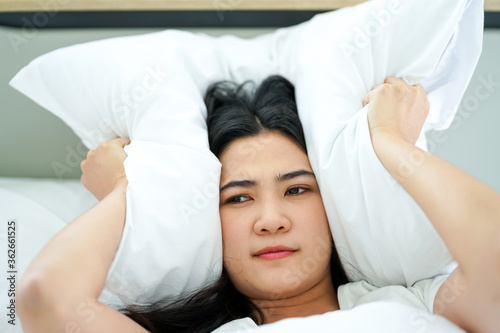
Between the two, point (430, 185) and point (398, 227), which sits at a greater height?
point (430, 185)

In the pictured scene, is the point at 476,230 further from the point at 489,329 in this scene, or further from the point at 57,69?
the point at 57,69

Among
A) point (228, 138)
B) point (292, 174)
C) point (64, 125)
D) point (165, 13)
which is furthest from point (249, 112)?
point (64, 125)

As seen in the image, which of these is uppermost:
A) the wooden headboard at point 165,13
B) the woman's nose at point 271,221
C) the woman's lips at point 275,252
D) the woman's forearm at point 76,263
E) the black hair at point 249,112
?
the wooden headboard at point 165,13

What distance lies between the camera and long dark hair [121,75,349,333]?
3.38 ft

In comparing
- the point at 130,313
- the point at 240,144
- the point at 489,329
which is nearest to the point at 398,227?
the point at 489,329

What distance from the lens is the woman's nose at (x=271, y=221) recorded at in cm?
99

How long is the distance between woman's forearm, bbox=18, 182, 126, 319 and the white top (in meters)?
0.28

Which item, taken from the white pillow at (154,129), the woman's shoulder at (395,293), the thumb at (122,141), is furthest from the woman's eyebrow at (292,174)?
the thumb at (122,141)

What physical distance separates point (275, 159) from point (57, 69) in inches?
24.2

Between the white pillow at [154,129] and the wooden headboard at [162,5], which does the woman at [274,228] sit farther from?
the wooden headboard at [162,5]

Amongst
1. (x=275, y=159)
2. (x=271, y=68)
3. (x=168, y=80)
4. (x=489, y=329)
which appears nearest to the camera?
(x=489, y=329)

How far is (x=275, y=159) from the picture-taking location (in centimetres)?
107

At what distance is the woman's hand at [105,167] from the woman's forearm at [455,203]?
0.60 meters

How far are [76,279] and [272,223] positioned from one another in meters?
0.39
